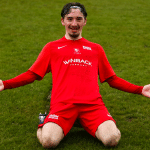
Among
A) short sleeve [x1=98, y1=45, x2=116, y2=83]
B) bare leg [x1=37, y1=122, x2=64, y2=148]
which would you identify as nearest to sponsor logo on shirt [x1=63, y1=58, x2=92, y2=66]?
short sleeve [x1=98, y1=45, x2=116, y2=83]

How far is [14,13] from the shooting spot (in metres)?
17.2

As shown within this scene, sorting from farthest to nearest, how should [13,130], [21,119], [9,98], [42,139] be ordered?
[9,98] → [21,119] → [13,130] → [42,139]

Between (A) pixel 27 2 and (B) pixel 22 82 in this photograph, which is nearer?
(B) pixel 22 82

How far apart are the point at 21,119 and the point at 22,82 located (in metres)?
1.33

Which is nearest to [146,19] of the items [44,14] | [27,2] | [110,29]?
[110,29]

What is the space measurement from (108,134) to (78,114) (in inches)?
27.0

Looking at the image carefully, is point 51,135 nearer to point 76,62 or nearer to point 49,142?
point 49,142

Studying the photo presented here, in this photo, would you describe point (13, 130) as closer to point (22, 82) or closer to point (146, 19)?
point (22, 82)

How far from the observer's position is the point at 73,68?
453cm

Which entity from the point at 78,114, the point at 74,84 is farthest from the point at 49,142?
the point at 74,84

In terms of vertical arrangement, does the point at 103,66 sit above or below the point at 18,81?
above

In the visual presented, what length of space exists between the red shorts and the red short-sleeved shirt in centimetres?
11

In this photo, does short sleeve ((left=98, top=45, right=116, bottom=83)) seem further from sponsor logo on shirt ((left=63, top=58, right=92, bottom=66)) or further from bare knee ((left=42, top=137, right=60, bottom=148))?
bare knee ((left=42, top=137, right=60, bottom=148))

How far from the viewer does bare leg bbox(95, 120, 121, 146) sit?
4.10 metres
